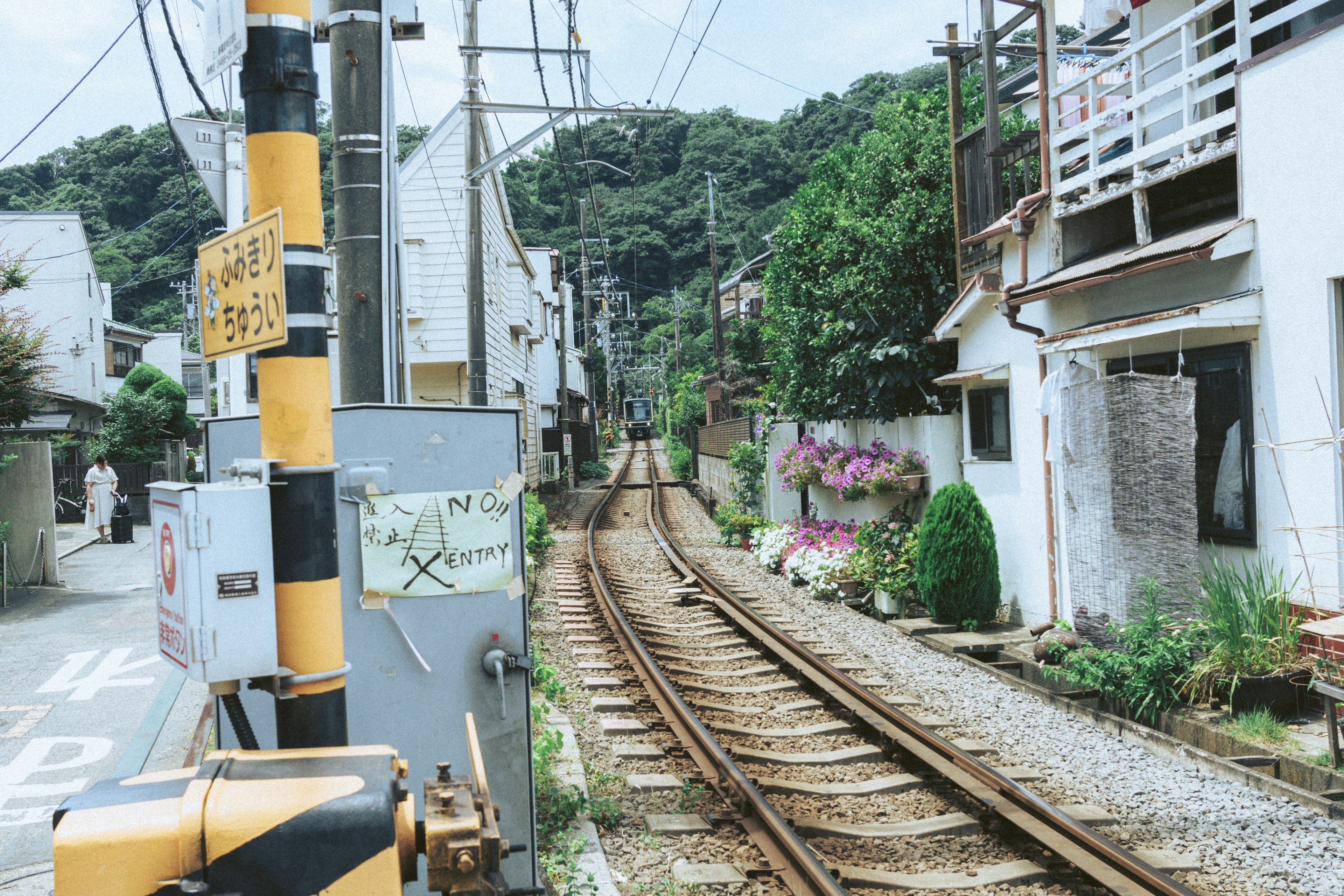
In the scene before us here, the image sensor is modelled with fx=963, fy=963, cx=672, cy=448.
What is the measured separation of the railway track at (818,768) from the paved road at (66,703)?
3.41 m

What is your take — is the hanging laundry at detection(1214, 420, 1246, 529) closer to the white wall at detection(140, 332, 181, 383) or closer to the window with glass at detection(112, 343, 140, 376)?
the window with glass at detection(112, 343, 140, 376)

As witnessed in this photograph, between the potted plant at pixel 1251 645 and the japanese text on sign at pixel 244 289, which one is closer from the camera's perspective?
the japanese text on sign at pixel 244 289

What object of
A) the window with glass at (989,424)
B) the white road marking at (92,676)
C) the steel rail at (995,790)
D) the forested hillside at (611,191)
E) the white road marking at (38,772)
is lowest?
the steel rail at (995,790)

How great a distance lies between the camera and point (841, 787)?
6.14 m

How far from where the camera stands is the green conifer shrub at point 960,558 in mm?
10344

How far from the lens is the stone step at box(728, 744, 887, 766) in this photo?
669cm

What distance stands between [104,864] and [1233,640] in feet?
23.2

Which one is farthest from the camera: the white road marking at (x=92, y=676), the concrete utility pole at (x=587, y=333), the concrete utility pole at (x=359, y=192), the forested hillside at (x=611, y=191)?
the concrete utility pole at (x=587, y=333)

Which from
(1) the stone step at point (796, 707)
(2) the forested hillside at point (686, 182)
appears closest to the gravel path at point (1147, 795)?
(1) the stone step at point (796, 707)

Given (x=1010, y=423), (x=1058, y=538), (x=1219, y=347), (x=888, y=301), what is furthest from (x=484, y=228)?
(x=1219, y=347)

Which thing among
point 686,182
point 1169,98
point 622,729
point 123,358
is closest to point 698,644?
point 622,729

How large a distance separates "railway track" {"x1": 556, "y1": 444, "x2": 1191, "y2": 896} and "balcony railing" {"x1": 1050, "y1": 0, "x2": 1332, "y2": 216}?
5223 mm

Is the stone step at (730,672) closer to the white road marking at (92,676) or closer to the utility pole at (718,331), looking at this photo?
the white road marking at (92,676)

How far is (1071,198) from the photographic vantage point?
1009cm
